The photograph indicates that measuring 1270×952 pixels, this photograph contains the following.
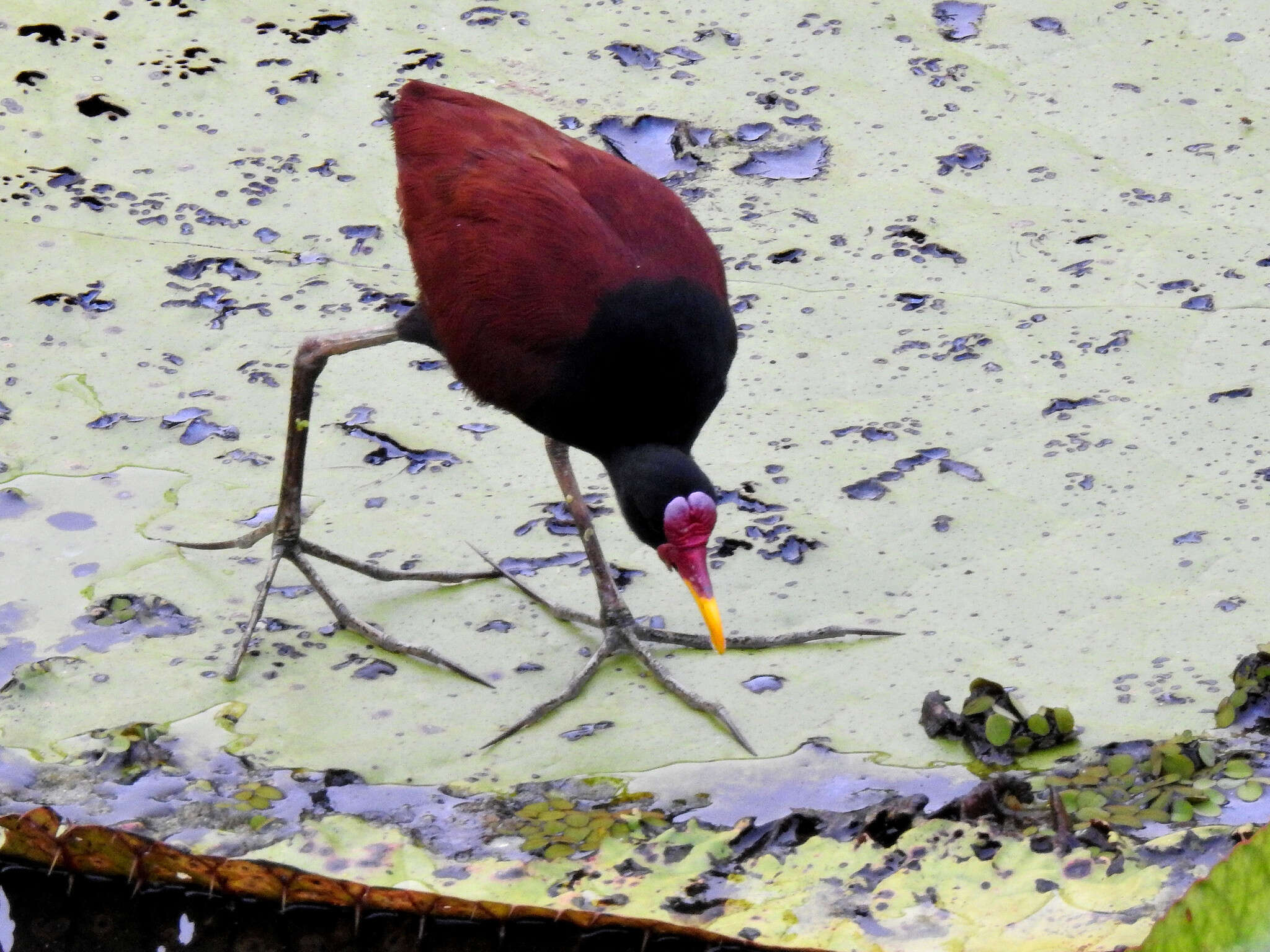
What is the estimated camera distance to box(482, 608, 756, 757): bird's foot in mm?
2814

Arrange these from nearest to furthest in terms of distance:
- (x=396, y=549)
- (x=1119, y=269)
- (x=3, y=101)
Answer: (x=396, y=549), (x=1119, y=269), (x=3, y=101)

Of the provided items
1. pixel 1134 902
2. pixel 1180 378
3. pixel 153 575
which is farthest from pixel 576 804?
pixel 1180 378

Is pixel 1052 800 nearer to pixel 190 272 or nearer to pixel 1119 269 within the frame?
pixel 1119 269

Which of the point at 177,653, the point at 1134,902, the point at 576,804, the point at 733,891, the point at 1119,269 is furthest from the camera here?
the point at 1119,269

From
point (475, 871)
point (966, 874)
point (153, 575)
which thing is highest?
point (966, 874)

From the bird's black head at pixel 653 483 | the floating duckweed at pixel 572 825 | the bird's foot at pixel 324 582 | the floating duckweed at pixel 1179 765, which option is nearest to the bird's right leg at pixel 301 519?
the bird's foot at pixel 324 582

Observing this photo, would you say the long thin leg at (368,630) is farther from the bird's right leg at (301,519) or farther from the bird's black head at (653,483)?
the bird's black head at (653,483)

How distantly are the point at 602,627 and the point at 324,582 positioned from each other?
608 millimetres

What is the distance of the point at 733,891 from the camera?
2.28 metres

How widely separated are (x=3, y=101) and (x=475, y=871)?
3.12 metres

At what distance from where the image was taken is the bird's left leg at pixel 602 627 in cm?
286

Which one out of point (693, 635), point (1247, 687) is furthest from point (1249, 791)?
point (693, 635)

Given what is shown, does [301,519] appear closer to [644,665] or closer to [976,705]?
[644,665]

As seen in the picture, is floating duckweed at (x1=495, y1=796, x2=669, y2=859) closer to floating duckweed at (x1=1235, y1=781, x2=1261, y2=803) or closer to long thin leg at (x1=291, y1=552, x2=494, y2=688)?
long thin leg at (x1=291, y1=552, x2=494, y2=688)
